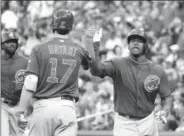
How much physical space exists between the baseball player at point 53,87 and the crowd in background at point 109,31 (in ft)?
18.3

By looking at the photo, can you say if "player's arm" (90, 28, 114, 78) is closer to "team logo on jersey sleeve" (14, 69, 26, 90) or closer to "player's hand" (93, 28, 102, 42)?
"player's hand" (93, 28, 102, 42)

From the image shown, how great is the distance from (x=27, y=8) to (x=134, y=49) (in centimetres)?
1104

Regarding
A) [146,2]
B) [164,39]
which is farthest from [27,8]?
[164,39]

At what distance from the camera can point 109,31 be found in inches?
637

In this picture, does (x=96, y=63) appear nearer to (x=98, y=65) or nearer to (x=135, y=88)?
(x=98, y=65)

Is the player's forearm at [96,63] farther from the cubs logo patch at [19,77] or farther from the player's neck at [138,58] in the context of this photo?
the cubs logo patch at [19,77]

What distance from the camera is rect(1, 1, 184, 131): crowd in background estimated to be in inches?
526

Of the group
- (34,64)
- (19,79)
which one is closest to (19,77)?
(19,79)

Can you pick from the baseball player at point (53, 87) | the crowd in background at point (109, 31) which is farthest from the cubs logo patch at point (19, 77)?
the crowd in background at point (109, 31)

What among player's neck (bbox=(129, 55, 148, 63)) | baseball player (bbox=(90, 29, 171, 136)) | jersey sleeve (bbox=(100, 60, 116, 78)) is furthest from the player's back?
player's neck (bbox=(129, 55, 148, 63))

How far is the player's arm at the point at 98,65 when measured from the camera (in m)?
7.22

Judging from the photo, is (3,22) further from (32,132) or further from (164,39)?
(32,132)

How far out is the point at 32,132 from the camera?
6.62 meters

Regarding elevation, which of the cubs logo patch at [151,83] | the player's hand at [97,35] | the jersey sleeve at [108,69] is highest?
the player's hand at [97,35]
